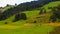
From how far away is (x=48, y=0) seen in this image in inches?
6152

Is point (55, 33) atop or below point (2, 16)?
atop

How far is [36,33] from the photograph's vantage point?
36.6 meters

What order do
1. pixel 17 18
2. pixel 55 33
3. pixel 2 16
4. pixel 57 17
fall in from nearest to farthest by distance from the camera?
pixel 55 33, pixel 57 17, pixel 17 18, pixel 2 16

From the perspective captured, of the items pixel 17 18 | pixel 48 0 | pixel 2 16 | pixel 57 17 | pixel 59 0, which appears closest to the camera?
pixel 57 17

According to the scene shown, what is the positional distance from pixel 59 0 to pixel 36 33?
112946mm

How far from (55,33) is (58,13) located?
44.0 m

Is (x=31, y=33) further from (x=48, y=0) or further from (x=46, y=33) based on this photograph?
(x=48, y=0)

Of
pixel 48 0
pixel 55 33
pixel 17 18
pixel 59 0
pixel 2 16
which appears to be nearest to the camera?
pixel 55 33

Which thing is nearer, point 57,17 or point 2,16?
point 57,17

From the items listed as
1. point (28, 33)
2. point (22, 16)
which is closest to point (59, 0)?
point (22, 16)

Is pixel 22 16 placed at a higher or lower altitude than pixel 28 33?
lower

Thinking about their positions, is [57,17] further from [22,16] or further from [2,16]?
[2,16]

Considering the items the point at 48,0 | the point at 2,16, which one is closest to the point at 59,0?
the point at 48,0

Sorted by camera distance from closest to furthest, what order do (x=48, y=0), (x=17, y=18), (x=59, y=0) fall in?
(x=17, y=18) < (x=59, y=0) < (x=48, y=0)
